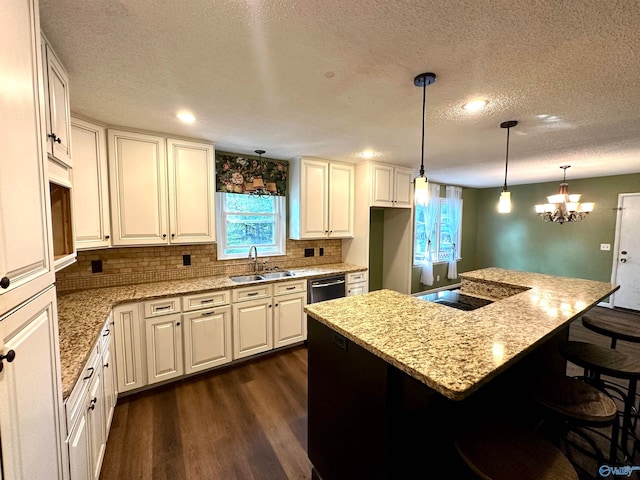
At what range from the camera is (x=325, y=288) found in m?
3.33

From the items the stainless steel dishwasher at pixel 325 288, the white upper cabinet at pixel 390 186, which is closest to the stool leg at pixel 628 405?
the stainless steel dishwasher at pixel 325 288

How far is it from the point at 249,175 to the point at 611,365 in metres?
3.46

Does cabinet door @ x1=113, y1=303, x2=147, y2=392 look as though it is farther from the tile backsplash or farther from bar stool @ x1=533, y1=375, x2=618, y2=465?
bar stool @ x1=533, y1=375, x2=618, y2=465

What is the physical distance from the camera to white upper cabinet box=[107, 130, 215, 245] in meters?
2.37

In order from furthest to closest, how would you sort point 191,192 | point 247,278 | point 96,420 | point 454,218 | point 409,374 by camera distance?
1. point 454,218
2. point 247,278
3. point 191,192
4. point 96,420
5. point 409,374

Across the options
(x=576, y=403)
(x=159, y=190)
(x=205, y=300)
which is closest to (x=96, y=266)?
(x=159, y=190)

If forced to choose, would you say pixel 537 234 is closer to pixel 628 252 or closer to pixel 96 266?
pixel 628 252

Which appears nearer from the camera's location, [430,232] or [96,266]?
[96,266]

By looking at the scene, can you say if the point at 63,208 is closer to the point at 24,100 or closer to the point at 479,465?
the point at 24,100

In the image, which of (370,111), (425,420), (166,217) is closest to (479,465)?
(425,420)

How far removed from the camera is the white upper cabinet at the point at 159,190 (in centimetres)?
237

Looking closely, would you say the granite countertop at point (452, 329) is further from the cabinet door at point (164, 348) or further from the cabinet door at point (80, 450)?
the cabinet door at point (164, 348)

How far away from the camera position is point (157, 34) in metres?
1.20

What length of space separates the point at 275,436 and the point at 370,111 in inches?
97.2
